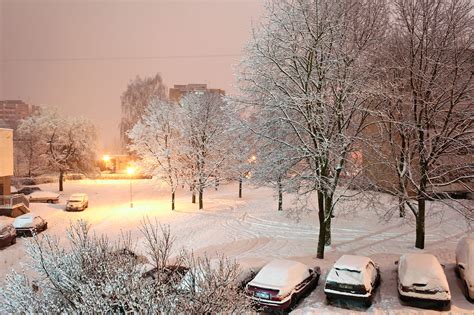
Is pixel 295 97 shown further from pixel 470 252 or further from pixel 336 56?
pixel 470 252

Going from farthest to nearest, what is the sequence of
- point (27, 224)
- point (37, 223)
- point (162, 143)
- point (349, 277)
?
point (162, 143) < point (37, 223) < point (27, 224) < point (349, 277)

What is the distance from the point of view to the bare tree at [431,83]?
14.7m

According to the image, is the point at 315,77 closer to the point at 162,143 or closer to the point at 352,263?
the point at 352,263

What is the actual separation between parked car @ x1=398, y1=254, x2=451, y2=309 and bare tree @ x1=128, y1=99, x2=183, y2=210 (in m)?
20.8

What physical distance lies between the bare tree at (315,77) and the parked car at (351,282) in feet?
12.4

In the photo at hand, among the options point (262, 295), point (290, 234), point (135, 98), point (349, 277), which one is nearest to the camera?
point (262, 295)

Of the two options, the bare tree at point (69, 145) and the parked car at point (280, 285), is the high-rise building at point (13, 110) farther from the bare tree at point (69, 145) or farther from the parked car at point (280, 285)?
the parked car at point (280, 285)

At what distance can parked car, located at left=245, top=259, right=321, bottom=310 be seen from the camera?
995 cm

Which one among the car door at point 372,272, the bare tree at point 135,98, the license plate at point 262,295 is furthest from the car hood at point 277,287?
the bare tree at point 135,98

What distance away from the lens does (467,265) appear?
11.1 metres

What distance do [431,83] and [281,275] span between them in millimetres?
9666

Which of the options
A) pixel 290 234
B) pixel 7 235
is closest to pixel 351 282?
pixel 290 234

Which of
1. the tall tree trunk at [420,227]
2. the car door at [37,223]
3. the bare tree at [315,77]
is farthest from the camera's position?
the car door at [37,223]

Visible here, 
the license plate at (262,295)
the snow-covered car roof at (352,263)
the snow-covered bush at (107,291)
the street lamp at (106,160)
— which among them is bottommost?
the license plate at (262,295)
